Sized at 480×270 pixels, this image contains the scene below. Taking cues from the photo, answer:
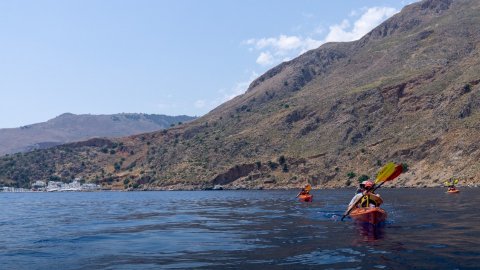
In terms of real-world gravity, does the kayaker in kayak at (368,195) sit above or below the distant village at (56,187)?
below

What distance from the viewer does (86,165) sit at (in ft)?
499

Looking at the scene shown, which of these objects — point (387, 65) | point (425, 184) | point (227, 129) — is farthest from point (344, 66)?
point (425, 184)

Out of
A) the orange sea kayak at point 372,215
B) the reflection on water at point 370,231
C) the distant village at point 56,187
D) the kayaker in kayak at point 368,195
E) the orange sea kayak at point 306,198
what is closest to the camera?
the reflection on water at point 370,231

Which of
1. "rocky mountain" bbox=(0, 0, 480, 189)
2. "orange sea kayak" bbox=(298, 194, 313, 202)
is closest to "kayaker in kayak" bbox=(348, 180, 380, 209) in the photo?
"orange sea kayak" bbox=(298, 194, 313, 202)

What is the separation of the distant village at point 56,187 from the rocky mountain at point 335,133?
13.8 feet

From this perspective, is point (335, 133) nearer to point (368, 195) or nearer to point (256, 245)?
point (368, 195)

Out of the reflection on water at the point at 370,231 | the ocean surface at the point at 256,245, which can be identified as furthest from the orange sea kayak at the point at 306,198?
the reflection on water at the point at 370,231

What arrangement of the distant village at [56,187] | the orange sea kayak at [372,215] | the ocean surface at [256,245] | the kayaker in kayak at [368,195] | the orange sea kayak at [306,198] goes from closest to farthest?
the ocean surface at [256,245]
the orange sea kayak at [372,215]
the kayaker in kayak at [368,195]
the orange sea kayak at [306,198]
the distant village at [56,187]

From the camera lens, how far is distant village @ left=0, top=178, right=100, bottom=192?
12975cm

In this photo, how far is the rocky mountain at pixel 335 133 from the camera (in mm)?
90000

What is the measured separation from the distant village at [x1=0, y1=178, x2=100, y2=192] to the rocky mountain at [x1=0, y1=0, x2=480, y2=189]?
4.21 metres

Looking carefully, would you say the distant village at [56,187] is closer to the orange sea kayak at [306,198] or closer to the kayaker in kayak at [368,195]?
the orange sea kayak at [306,198]

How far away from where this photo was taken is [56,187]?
135 metres

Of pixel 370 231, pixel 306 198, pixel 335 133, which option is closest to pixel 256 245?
pixel 370 231
